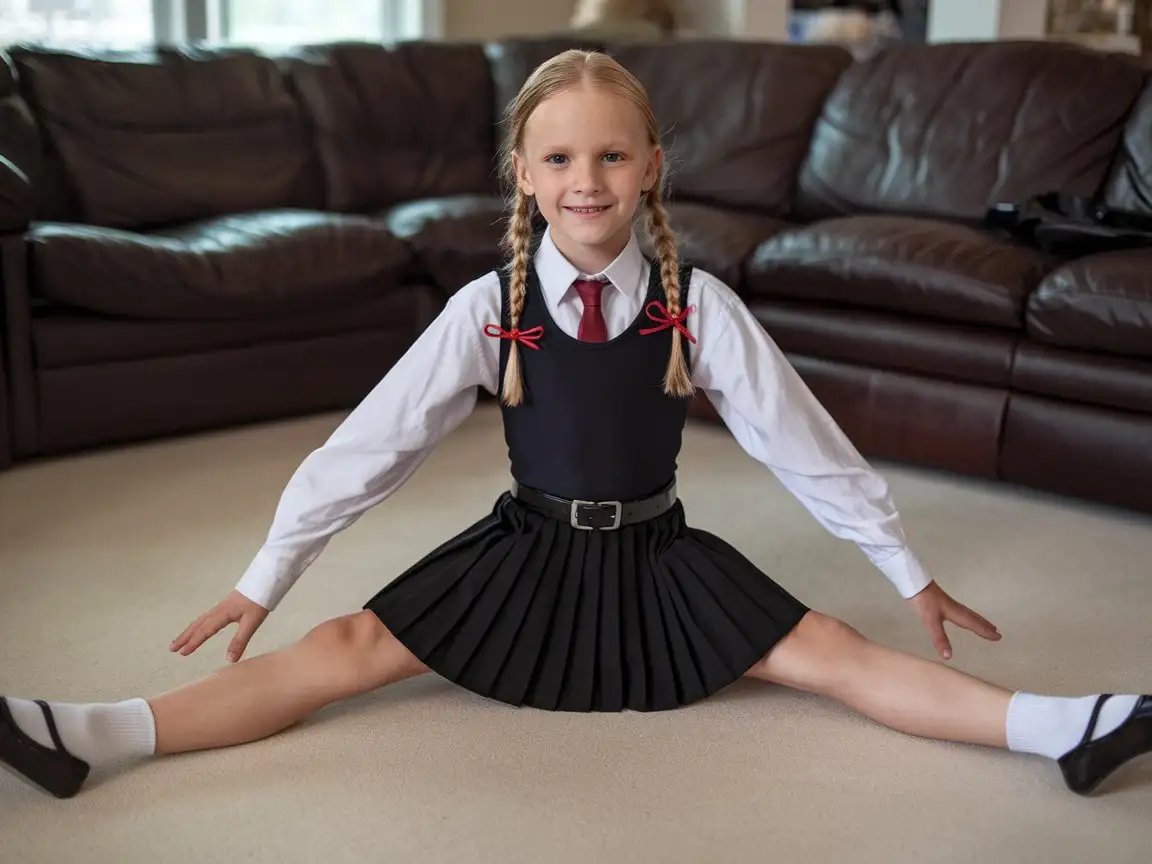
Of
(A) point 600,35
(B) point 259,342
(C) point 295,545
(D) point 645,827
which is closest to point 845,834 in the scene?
(D) point 645,827

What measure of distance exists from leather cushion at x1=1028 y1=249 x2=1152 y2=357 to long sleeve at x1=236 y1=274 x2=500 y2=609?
54.5 inches

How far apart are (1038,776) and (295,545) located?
3.13 ft

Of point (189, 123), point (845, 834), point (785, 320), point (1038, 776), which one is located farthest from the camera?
point (189, 123)

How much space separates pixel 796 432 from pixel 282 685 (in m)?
0.72

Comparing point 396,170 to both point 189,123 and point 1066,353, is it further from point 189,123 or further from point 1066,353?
point 1066,353

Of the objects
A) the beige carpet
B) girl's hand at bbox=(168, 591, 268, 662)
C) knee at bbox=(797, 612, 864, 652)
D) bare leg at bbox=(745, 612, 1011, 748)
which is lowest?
the beige carpet

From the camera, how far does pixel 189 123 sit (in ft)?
11.7

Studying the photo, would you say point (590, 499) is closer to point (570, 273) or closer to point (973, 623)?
point (570, 273)

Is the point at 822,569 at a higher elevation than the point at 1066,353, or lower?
lower

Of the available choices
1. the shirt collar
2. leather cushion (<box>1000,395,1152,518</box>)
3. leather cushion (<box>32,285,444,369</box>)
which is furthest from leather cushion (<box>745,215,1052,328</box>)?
the shirt collar

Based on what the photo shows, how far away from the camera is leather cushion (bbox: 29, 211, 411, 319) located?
289 cm

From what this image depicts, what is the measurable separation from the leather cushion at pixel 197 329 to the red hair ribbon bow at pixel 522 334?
147cm

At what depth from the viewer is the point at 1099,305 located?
266 cm

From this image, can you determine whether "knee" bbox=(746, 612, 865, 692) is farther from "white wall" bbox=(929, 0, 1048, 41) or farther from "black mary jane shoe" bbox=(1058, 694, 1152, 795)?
"white wall" bbox=(929, 0, 1048, 41)
